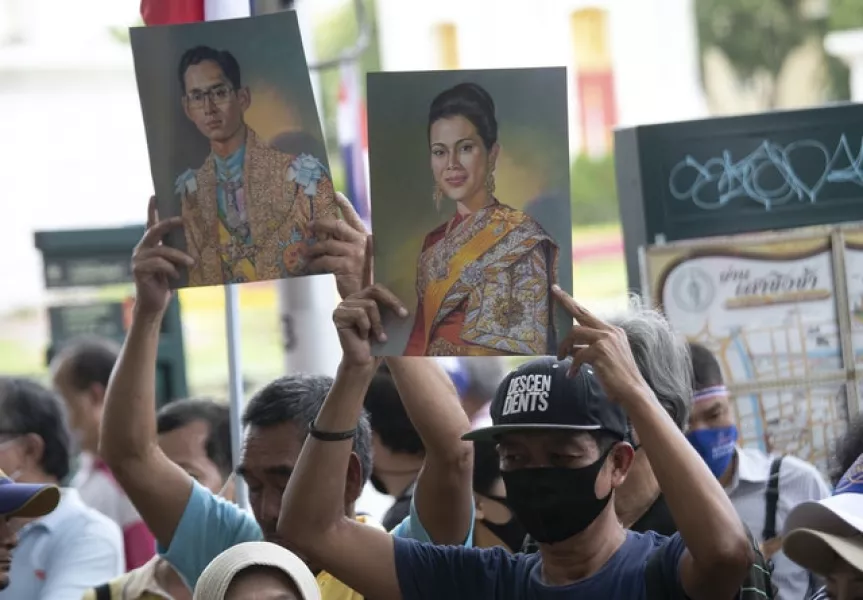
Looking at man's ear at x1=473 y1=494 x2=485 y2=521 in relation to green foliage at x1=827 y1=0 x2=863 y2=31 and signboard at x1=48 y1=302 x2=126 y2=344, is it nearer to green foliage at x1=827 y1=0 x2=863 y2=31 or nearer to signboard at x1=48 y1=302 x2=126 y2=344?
Result: signboard at x1=48 y1=302 x2=126 y2=344

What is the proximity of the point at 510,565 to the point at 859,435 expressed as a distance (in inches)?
41.4

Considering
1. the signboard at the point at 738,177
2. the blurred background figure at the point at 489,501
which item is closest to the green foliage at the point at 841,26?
Answer: the signboard at the point at 738,177

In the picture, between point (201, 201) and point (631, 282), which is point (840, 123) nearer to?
point (631, 282)

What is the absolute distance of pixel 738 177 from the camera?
203 inches

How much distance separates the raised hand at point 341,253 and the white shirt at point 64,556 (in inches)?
65.6

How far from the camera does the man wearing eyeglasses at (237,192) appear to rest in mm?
3426

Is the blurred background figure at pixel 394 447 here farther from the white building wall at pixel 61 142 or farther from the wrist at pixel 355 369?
the white building wall at pixel 61 142

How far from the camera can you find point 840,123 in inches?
203

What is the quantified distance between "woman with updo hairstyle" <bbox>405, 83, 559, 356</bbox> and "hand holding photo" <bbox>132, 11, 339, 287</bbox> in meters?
0.30

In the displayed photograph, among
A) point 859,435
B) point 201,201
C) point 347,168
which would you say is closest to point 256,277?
point 201,201

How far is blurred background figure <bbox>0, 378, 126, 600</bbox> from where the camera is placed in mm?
4695

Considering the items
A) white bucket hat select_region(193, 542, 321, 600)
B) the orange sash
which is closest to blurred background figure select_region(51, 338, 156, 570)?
white bucket hat select_region(193, 542, 321, 600)

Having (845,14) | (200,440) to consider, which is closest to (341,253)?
(200,440)

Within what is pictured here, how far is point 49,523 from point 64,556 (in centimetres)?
13
